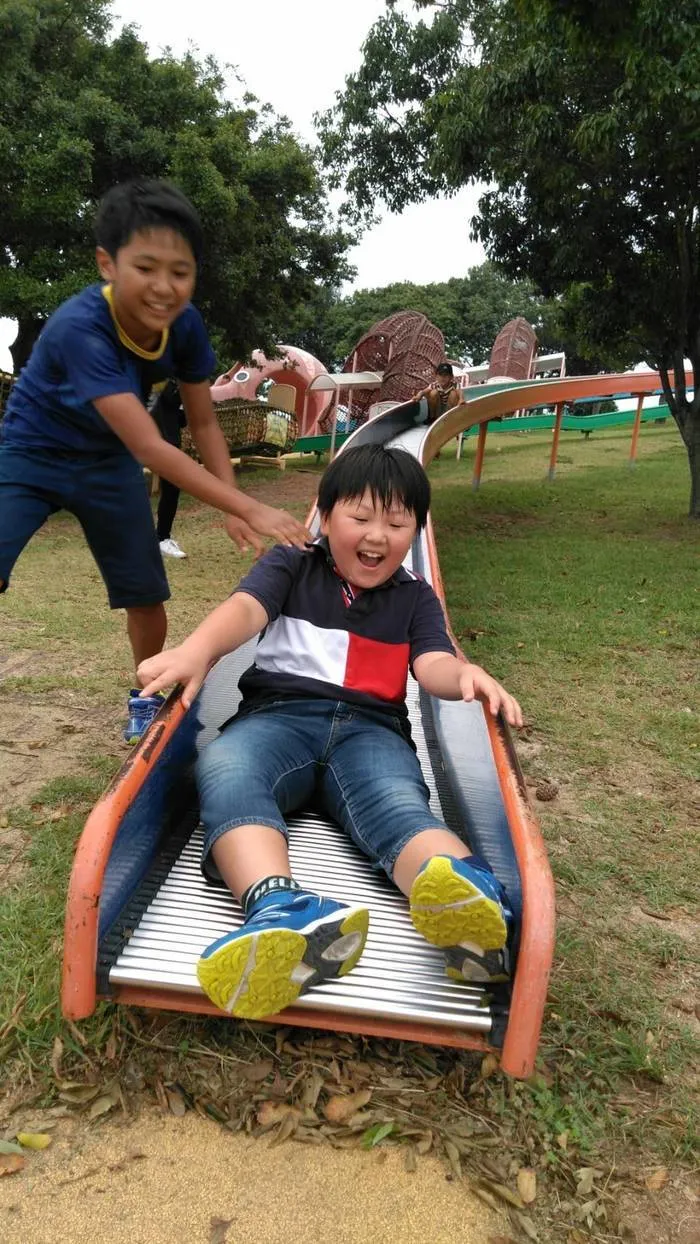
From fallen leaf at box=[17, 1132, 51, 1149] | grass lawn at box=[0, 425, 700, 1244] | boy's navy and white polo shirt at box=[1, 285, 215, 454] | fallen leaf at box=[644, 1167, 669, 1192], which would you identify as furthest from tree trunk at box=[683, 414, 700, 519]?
fallen leaf at box=[17, 1132, 51, 1149]

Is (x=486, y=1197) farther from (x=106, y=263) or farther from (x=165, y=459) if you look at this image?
(x=106, y=263)

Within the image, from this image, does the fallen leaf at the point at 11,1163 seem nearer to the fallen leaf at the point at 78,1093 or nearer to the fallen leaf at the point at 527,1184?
the fallen leaf at the point at 78,1093

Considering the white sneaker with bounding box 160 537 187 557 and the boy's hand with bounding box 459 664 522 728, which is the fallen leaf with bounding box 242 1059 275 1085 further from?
the white sneaker with bounding box 160 537 187 557

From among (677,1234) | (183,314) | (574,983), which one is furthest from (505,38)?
(677,1234)

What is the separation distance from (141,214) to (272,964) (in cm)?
180

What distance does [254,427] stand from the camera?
13.4 meters

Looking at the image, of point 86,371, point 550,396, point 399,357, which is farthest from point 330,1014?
point 399,357

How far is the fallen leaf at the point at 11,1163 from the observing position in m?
1.36

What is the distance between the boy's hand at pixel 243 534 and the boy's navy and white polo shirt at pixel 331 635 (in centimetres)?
11

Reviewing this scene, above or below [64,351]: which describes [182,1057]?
below

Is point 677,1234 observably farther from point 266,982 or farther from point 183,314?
point 183,314

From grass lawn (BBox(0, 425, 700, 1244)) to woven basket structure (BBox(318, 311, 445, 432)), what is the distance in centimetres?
939

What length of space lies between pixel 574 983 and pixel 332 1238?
2.81ft

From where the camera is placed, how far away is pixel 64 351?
2285mm
